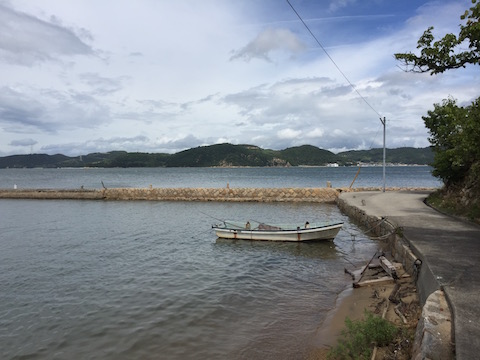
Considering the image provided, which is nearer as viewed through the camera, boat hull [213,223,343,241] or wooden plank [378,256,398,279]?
Result: wooden plank [378,256,398,279]

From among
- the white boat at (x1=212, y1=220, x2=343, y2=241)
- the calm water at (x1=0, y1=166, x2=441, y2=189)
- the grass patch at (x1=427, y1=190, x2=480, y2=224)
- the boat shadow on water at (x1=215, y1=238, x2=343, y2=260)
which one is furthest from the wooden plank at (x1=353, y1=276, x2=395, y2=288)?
the calm water at (x1=0, y1=166, x2=441, y2=189)

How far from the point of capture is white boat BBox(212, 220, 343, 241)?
1883 cm

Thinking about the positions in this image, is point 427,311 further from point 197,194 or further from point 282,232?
point 197,194

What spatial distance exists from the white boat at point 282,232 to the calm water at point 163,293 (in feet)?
1.69

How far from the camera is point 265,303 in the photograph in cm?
1078

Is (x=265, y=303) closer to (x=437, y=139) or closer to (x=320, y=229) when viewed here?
(x=320, y=229)

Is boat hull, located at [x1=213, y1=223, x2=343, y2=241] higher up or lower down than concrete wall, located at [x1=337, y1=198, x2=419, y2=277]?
lower down

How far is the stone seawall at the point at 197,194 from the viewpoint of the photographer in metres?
39.2

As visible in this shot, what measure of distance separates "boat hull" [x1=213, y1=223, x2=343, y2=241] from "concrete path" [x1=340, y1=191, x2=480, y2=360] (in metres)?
3.40

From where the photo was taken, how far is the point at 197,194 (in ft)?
139

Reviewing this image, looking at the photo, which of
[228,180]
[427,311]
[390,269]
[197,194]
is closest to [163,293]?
[390,269]

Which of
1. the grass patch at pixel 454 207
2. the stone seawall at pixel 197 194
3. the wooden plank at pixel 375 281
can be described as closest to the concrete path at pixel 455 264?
the grass patch at pixel 454 207

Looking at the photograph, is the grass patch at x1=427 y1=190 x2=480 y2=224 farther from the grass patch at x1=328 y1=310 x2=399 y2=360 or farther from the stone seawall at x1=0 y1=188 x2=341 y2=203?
the stone seawall at x1=0 y1=188 x2=341 y2=203

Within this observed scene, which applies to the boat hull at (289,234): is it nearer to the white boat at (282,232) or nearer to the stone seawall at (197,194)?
the white boat at (282,232)
